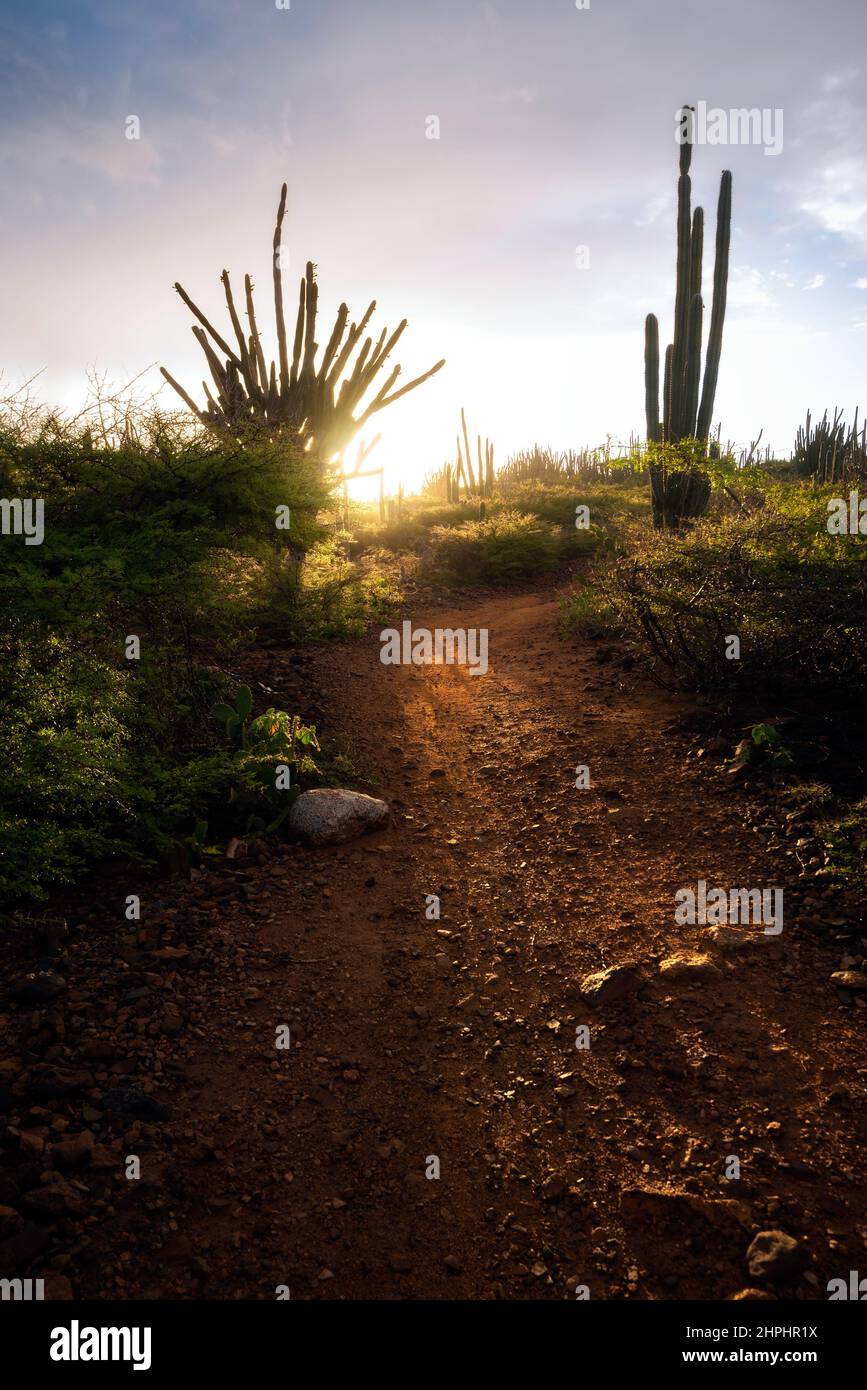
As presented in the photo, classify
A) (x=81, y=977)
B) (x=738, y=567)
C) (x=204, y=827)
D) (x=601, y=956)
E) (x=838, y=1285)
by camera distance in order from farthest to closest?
(x=738, y=567) < (x=204, y=827) < (x=601, y=956) < (x=81, y=977) < (x=838, y=1285)

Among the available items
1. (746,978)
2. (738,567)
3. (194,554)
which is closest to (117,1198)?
(746,978)

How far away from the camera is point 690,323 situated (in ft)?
37.4

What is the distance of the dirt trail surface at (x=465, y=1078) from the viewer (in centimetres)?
209

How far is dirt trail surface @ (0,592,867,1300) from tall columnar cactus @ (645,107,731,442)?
8.97 meters

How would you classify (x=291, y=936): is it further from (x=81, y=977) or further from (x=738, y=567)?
(x=738, y=567)

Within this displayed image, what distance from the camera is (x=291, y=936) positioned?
11.7 feet

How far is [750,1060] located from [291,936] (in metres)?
2.05

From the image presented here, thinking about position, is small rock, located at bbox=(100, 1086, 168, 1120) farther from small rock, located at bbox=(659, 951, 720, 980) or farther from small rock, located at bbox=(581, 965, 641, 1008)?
small rock, located at bbox=(659, 951, 720, 980)

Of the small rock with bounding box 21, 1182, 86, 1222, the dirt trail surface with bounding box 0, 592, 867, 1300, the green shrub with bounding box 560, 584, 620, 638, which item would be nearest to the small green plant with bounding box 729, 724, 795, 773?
the dirt trail surface with bounding box 0, 592, 867, 1300

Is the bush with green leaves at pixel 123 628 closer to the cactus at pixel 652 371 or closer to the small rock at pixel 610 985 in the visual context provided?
the small rock at pixel 610 985

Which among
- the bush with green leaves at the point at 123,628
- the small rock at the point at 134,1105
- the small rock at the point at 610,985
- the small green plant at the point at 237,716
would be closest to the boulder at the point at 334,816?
the bush with green leaves at the point at 123,628

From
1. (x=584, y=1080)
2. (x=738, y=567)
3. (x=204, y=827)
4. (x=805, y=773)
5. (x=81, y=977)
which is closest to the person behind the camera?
(x=584, y=1080)

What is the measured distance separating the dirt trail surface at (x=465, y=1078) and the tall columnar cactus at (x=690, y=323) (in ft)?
29.4

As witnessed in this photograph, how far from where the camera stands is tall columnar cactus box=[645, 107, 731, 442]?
36.3 feet
